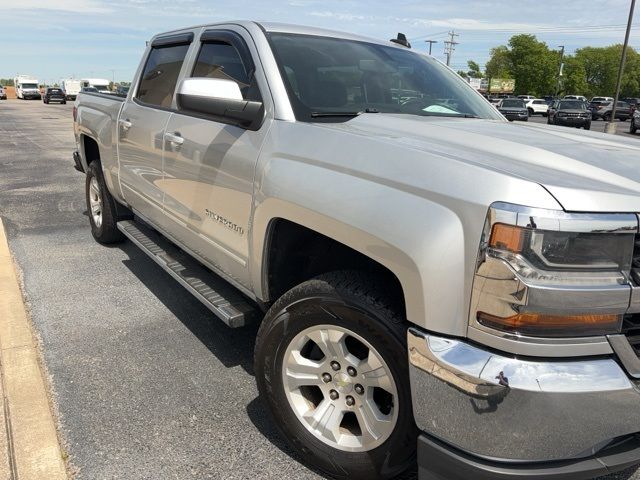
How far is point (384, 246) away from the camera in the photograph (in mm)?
1944

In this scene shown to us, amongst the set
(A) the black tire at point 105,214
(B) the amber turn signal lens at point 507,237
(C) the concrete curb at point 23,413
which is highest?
(B) the amber turn signal lens at point 507,237

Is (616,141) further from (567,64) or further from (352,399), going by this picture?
(567,64)

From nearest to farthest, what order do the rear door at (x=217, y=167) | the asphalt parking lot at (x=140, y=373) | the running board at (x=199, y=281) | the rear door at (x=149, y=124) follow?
the asphalt parking lot at (x=140, y=373) → the rear door at (x=217, y=167) → the running board at (x=199, y=281) → the rear door at (x=149, y=124)

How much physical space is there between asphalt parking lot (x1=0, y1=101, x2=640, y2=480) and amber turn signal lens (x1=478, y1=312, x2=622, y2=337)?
121cm

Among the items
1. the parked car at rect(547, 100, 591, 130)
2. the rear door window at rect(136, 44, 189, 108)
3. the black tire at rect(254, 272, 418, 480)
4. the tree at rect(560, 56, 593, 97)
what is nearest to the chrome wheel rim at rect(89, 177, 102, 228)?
the rear door window at rect(136, 44, 189, 108)

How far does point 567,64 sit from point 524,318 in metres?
121

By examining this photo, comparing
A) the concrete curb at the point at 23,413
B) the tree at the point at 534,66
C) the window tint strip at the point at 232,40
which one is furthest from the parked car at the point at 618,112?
the tree at the point at 534,66

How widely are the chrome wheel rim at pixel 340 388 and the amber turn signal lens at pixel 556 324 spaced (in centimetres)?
54

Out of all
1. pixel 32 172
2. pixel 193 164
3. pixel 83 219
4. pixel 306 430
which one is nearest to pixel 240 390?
pixel 306 430

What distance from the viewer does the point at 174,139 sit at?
11.3ft

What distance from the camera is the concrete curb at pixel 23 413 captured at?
2439mm

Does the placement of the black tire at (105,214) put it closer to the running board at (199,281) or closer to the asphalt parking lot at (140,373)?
the asphalt parking lot at (140,373)

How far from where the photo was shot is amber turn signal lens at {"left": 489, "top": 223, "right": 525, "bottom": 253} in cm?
164

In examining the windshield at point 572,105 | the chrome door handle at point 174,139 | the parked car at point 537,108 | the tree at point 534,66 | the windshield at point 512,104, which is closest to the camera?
the chrome door handle at point 174,139
